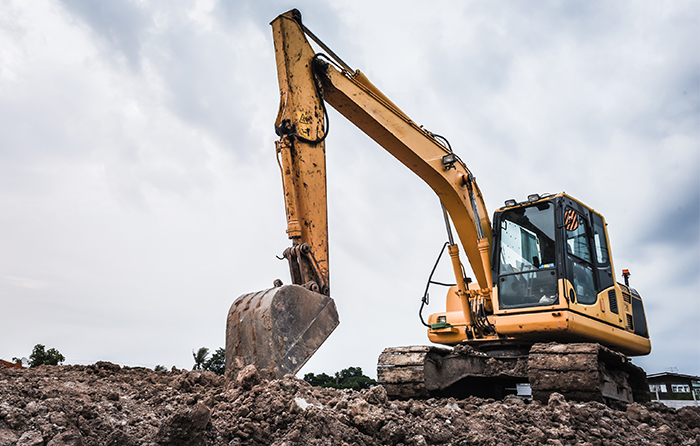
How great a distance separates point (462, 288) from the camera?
6.73 metres

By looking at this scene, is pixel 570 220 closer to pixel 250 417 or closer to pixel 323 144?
pixel 323 144

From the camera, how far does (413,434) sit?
3229 mm

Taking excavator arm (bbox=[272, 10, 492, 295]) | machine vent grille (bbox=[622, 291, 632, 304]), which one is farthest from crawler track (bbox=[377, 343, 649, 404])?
excavator arm (bbox=[272, 10, 492, 295])

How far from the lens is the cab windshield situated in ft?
19.1

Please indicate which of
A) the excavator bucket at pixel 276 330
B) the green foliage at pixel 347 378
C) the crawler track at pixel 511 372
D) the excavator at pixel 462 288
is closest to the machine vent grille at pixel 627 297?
the excavator at pixel 462 288

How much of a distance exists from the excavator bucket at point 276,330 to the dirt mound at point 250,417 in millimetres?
283

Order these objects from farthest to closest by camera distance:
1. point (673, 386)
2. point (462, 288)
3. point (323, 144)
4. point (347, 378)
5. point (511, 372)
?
point (673, 386)
point (347, 378)
point (462, 288)
point (511, 372)
point (323, 144)

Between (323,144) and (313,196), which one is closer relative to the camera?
(313,196)

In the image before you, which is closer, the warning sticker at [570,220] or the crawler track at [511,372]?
the crawler track at [511,372]

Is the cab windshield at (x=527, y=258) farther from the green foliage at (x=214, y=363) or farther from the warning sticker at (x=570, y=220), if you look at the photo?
the green foliage at (x=214, y=363)

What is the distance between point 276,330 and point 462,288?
3.44 m

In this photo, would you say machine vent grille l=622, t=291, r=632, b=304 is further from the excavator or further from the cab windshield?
the cab windshield

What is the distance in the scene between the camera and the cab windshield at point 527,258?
5.82 m

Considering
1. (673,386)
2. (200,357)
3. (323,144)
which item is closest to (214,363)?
(200,357)
